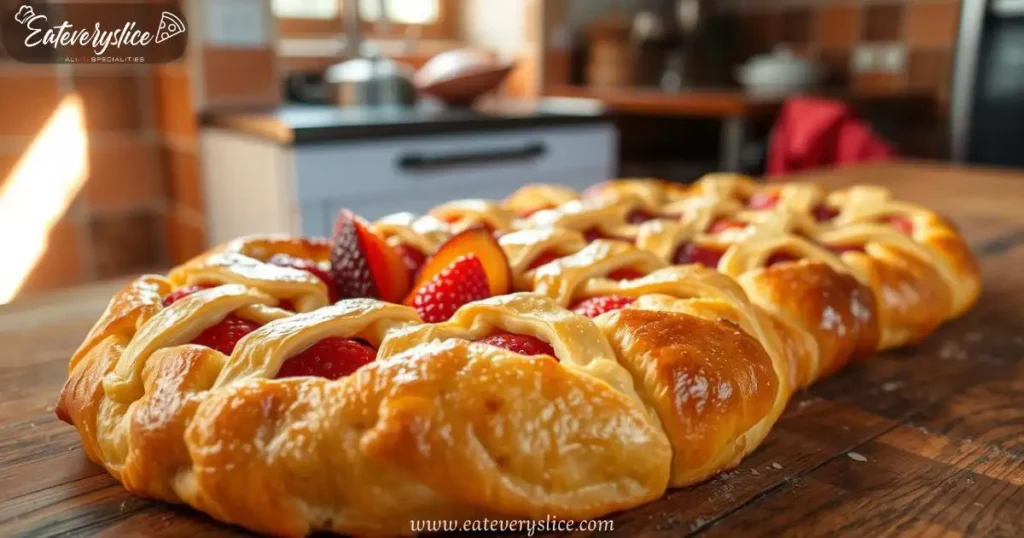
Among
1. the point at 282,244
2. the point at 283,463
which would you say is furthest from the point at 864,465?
the point at 282,244

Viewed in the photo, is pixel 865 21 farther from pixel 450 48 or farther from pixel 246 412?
pixel 246 412

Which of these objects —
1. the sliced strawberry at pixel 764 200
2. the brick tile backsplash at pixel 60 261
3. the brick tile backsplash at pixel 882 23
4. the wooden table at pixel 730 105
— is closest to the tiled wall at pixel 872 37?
the brick tile backsplash at pixel 882 23

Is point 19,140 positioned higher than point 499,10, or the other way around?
point 499,10

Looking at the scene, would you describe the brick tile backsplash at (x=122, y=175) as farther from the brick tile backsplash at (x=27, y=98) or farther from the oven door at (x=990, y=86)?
the oven door at (x=990, y=86)

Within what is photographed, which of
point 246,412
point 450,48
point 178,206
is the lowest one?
point 178,206

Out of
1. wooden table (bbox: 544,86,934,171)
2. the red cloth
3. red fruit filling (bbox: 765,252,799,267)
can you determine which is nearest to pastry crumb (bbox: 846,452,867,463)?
red fruit filling (bbox: 765,252,799,267)

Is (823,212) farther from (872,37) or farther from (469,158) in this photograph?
(872,37)

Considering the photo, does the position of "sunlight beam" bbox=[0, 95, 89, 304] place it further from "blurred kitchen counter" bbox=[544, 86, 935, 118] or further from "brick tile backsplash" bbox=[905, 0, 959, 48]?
"brick tile backsplash" bbox=[905, 0, 959, 48]

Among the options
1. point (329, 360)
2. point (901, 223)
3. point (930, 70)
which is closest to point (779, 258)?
point (901, 223)
